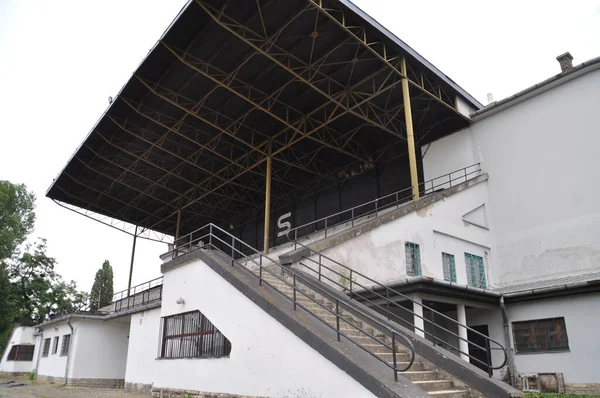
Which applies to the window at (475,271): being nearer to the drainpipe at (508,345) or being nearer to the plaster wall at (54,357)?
the drainpipe at (508,345)

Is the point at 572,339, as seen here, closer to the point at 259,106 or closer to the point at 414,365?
the point at 414,365

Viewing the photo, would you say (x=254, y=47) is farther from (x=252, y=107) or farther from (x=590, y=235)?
(x=590, y=235)

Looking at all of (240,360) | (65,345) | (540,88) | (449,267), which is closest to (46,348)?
(65,345)

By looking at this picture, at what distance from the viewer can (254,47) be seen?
50.4ft

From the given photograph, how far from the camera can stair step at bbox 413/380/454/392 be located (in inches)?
284

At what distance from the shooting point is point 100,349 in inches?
887

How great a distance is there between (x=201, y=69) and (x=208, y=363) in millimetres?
11377

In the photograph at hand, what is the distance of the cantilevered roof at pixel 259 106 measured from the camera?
51.2 feet

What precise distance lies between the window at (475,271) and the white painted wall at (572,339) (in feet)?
6.95

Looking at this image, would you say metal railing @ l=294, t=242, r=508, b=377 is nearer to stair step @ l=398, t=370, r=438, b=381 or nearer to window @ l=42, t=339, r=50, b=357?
stair step @ l=398, t=370, r=438, b=381

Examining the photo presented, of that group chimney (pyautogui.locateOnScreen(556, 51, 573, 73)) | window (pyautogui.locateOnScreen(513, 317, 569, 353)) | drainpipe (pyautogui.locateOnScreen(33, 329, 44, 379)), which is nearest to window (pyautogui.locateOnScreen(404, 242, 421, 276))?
window (pyautogui.locateOnScreen(513, 317, 569, 353))

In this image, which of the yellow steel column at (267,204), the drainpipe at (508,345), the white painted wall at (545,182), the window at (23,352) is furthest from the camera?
the window at (23,352)

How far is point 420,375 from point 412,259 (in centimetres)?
734

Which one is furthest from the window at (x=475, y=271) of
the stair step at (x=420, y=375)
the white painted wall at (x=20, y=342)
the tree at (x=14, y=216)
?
the tree at (x=14, y=216)
